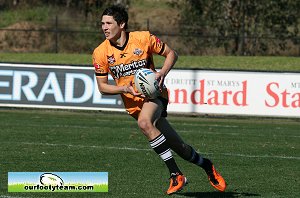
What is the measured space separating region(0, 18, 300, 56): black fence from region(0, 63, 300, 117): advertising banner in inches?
394

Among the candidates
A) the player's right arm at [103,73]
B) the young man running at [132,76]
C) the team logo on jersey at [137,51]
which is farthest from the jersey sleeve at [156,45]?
the player's right arm at [103,73]

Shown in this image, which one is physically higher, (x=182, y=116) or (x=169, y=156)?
(x=169, y=156)

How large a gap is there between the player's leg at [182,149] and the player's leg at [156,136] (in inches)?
8.7

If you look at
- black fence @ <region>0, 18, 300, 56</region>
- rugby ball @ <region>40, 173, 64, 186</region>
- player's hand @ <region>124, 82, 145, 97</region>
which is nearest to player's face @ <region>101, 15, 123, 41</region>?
player's hand @ <region>124, 82, 145, 97</region>

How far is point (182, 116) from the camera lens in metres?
25.7

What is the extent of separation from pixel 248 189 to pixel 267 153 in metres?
4.33

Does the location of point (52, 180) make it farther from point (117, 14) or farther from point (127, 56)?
point (117, 14)

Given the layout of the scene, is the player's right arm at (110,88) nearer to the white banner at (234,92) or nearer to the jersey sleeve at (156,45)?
the jersey sleeve at (156,45)

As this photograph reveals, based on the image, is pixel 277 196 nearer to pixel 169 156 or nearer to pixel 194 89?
pixel 169 156

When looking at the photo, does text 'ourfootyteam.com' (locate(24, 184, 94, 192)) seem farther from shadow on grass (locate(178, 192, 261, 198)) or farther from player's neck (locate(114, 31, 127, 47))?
player's neck (locate(114, 31, 127, 47))

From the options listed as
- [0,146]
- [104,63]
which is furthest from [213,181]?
[0,146]

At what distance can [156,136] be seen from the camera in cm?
1055

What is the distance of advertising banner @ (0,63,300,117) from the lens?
23797 mm

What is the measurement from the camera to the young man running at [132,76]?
10555mm
